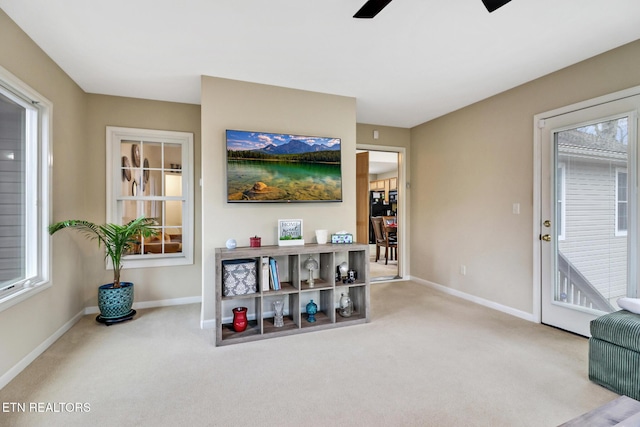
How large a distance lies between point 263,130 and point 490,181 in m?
2.77

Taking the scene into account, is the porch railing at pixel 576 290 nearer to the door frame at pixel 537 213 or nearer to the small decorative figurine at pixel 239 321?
the door frame at pixel 537 213

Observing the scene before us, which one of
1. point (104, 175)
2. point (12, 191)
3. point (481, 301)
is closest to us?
point (12, 191)

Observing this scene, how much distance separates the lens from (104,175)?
364 centimetres

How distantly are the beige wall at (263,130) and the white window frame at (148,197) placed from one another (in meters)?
0.98

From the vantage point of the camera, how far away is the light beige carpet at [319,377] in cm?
180

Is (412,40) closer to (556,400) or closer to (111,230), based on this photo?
(556,400)

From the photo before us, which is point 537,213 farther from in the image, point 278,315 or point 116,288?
point 116,288

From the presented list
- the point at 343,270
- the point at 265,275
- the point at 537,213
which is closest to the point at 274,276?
the point at 265,275

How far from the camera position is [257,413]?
1821mm

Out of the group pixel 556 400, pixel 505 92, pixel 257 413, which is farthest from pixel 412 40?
pixel 257 413

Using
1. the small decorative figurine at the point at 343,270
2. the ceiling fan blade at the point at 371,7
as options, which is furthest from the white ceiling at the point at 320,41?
the small decorative figurine at the point at 343,270

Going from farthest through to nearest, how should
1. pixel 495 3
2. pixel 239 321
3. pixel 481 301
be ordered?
pixel 481 301, pixel 239 321, pixel 495 3

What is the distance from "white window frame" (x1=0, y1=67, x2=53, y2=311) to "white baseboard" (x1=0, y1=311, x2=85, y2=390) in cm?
46

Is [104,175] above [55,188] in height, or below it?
above
